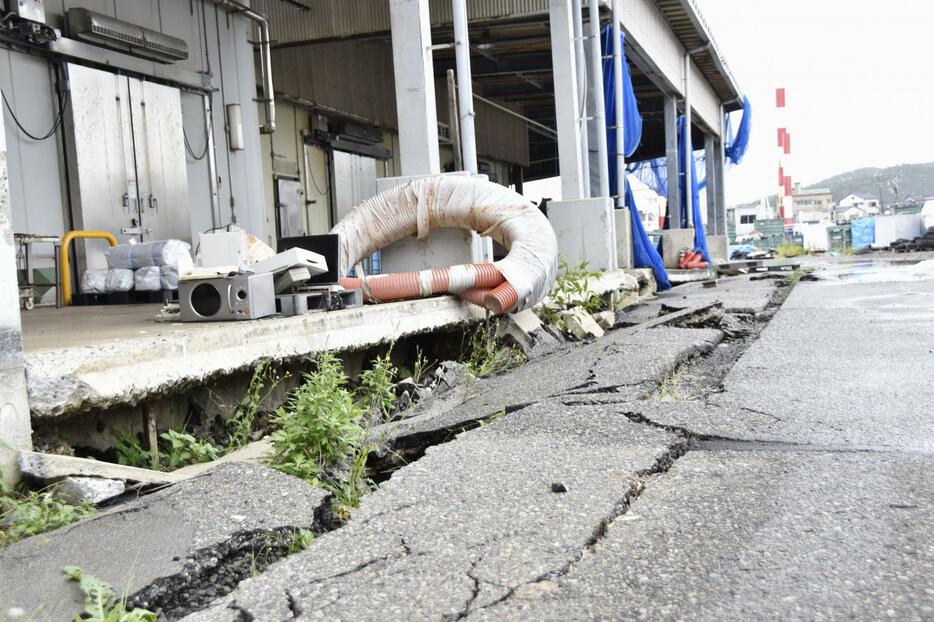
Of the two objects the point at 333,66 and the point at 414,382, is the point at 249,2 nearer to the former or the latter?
the point at 333,66

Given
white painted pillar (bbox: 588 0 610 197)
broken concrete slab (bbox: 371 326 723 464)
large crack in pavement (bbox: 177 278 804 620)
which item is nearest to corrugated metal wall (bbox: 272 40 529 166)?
white painted pillar (bbox: 588 0 610 197)

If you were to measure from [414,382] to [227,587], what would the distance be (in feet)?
11.0

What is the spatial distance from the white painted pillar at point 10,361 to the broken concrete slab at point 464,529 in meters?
1.27

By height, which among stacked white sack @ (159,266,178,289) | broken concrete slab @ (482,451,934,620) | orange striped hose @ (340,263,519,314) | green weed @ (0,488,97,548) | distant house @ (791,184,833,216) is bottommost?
broken concrete slab @ (482,451,934,620)

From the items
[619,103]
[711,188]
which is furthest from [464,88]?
[711,188]

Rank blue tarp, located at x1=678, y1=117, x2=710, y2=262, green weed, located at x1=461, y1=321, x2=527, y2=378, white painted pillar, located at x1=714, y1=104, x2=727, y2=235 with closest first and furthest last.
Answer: green weed, located at x1=461, y1=321, x2=527, y2=378 < blue tarp, located at x1=678, y1=117, x2=710, y2=262 < white painted pillar, located at x1=714, y1=104, x2=727, y2=235

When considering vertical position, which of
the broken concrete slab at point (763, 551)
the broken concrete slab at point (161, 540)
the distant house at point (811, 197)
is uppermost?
the distant house at point (811, 197)

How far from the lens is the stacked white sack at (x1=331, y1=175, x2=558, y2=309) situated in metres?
7.46

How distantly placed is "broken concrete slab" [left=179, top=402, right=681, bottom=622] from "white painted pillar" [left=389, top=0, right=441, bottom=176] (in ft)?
18.1

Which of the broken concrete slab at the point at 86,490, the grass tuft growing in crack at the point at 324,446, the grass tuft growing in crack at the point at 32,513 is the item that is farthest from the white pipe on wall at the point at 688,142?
the grass tuft growing in crack at the point at 32,513

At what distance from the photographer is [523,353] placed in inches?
283

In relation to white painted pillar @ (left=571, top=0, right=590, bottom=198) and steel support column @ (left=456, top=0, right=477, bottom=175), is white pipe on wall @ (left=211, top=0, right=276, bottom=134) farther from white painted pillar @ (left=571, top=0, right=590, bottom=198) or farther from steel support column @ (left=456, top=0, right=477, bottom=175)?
white painted pillar @ (left=571, top=0, right=590, bottom=198)

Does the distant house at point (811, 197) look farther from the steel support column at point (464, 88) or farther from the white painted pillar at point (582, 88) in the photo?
the steel support column at point (464, 88)

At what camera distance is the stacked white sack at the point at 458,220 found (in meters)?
7.46
